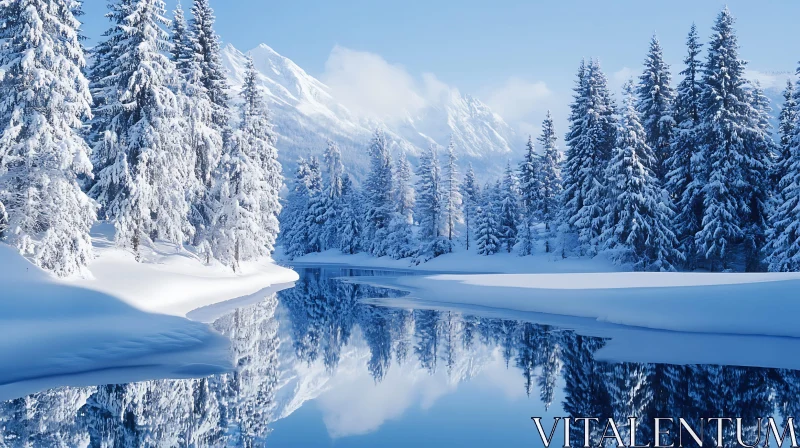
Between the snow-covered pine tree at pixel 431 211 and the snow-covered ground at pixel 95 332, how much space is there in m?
47.5

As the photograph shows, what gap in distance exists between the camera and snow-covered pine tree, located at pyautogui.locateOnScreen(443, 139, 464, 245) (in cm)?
7194

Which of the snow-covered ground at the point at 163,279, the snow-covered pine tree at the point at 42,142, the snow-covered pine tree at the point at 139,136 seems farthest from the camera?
the snow-covered pine tree at the point at 139,136

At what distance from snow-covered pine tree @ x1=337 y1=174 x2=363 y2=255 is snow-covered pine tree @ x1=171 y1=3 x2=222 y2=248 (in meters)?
42.7

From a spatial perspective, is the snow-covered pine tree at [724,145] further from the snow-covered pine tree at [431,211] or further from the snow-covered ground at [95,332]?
the snow-covered pine tree at [431,211]

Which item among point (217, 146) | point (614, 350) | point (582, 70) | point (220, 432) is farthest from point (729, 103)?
point (220, 432)

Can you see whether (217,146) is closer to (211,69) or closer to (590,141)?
(211,69)

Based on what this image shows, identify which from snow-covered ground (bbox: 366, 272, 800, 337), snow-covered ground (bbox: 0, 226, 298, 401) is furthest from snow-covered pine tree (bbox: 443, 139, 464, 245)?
snow-covered ground (bbox: 0, 226, 298, 401)

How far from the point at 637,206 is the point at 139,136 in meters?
33.2

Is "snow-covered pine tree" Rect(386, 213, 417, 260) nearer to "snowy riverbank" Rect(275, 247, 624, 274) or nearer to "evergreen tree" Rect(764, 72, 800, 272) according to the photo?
"snowy riverbank" Rect(275, 247, 624, 274)

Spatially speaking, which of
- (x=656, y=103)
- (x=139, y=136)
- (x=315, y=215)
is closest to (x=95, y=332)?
(x=139, y=136)

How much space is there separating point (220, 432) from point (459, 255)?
57782 mm

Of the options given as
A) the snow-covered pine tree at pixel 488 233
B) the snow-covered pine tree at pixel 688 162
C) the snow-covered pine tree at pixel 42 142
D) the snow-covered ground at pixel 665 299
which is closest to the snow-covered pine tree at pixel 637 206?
the snow-covered pine tree at pixel 688 162

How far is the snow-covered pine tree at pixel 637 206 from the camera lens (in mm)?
38562

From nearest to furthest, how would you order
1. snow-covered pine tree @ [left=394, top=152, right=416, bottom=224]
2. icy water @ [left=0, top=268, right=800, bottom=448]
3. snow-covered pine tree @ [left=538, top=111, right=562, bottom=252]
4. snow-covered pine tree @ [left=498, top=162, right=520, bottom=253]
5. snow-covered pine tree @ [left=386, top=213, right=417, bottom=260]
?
icy water @ [left=0, top=268, right=800, bottom=448], snow-covered pine tree @ [left=538, top=111, right=562, bottom=252], snow-covered pine tree @ [left=498, top=162, right=520, bottom=253], snow-covered pine tree @ [left=386, top=213, right=417, bottom=260], snow-covered pine tree @ [left=394, top=152, right=416, bottom=224]
